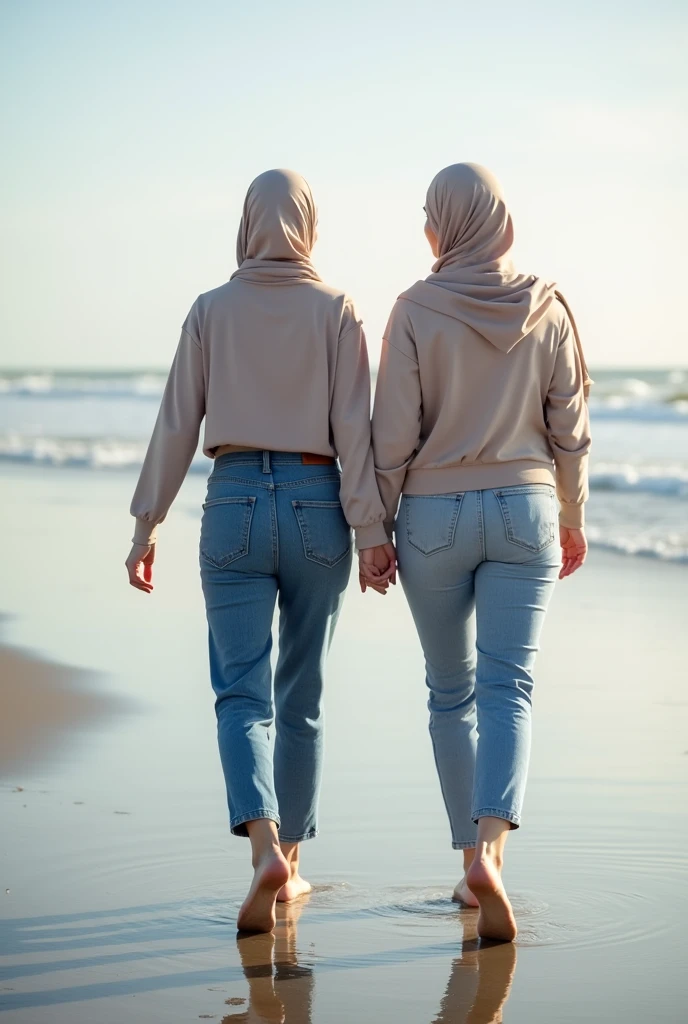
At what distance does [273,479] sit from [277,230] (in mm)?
629

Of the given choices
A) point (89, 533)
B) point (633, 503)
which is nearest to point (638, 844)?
point (89, 533)

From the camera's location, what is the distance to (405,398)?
10.9 feet

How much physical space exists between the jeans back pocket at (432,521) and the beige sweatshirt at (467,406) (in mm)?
32

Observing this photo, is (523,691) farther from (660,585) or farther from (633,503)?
(633,503)

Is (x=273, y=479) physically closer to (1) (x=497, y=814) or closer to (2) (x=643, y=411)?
(1) (x=497, y=814)

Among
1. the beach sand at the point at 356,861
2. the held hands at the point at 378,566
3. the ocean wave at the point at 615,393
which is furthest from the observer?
the ocean wave at the point at 615,393

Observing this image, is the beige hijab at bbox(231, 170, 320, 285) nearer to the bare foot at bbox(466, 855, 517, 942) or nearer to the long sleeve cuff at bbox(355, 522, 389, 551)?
the long sleeve cuff at bbox(355, 522, 389, 551)

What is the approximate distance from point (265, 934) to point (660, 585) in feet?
16.9

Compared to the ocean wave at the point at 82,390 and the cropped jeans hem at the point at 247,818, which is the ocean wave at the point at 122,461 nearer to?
the cropped jeans hem at the point at 247,818

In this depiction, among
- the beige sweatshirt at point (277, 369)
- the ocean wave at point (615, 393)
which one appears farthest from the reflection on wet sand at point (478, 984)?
the ocean wave at point (615, 393)

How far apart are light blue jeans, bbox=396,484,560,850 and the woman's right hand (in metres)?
0.29

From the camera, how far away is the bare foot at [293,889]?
3.32 m

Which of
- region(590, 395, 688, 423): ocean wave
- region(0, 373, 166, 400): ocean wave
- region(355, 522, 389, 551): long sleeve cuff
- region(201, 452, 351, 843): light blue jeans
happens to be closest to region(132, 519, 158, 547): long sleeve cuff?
region(201, 452, 351, 843): light blue jeans

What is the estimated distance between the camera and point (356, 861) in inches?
142
